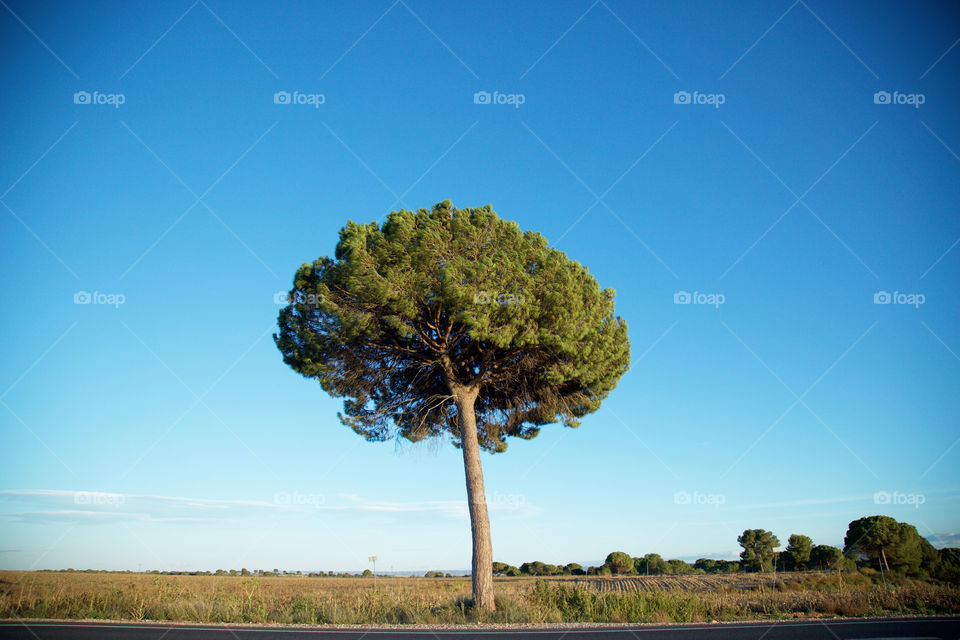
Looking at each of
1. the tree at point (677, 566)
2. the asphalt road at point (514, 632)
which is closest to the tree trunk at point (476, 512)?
the asphalt road at point (514, 632)

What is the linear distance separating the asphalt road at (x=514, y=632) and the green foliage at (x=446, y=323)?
22.5ft

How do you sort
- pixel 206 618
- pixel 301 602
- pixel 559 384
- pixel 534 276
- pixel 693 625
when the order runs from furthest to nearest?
pixel 559 384
pixel 534 276
pixel 301 602
pixel 206 618
pixel 693 625

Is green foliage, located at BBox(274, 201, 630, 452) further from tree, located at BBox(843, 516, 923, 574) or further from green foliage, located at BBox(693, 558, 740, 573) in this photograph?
green foliage, located at BBox(693, 558, 740, 573)

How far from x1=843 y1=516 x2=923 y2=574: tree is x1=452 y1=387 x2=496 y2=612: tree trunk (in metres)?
44.7

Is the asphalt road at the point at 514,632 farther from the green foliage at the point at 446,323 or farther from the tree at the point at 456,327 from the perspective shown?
the green foliage at the point at 446,323

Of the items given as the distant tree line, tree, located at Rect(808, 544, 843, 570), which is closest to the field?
the distant tree line

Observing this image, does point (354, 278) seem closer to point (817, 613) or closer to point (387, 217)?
point (387, 217)

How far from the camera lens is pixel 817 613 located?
1451 centimetres

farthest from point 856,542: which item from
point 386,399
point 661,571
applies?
point 386,399

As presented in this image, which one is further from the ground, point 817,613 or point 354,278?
point 354,278

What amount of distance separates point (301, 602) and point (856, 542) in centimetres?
5153

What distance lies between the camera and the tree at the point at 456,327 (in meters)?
15.0

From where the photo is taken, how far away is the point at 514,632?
10.6m

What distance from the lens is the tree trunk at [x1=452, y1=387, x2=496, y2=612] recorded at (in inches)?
561
